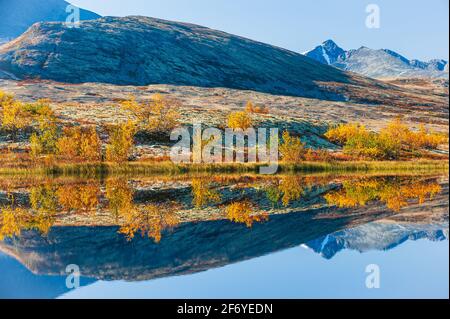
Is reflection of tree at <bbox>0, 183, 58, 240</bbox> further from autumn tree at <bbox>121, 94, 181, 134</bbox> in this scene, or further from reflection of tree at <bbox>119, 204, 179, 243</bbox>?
autumn tree at <bbox>121, 94, 181, 134</bbox>

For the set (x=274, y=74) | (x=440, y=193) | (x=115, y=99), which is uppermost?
(x=274, y=74)

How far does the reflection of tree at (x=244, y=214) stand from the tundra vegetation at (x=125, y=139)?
32.7 metres

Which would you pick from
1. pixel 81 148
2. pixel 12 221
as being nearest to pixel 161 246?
pixel 12 221

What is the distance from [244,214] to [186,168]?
33.7 meters

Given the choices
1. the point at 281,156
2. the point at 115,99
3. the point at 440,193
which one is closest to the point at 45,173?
the point at 281,156

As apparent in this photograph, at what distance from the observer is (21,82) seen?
14250cm

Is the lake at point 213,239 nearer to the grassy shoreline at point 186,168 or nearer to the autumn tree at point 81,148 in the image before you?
the grassy shoreline at point 186,168

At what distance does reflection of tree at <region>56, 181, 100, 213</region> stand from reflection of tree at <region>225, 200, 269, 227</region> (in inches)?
289

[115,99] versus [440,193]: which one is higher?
[115,99]

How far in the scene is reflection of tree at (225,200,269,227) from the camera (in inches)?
860

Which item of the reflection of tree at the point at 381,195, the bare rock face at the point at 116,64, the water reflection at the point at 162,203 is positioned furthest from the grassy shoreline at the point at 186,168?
the bare rock face at the point at 116,64

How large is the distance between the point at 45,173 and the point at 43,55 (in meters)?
131
